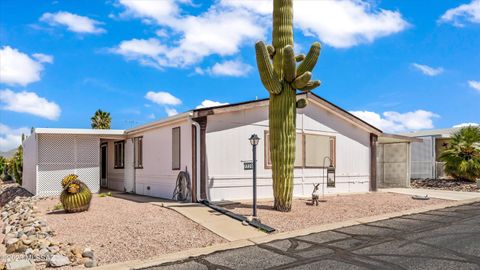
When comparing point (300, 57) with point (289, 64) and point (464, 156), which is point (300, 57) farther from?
point (464, 156)

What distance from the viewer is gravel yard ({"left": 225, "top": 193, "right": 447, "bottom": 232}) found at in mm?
9438

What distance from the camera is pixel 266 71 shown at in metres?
10.2

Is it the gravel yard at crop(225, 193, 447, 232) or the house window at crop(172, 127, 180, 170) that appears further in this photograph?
the house window at crop(172, 127, 180, 170)

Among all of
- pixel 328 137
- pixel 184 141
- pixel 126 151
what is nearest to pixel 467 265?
pixel 184 141

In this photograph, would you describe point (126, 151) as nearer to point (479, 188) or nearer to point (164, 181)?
point (164, 181)

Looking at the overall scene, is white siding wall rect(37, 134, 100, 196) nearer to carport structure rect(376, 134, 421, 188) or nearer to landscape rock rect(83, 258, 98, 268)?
landscape rock rect(83, 258, 98, 268)

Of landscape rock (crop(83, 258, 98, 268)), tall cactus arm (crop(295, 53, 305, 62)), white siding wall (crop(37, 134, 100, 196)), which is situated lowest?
landscape rock (crop(83, 258, 98, 268))

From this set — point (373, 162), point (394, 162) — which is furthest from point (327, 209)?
point (394, 162)

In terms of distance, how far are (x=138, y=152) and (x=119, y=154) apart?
2.62 metres

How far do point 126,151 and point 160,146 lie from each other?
12.6 ft

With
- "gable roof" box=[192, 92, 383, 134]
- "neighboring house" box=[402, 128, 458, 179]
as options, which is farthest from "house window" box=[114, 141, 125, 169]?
"neighboring house" box=[402, 128, 458, 179]

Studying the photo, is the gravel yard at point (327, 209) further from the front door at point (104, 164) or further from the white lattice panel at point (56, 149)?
the front door at point (104, 164)

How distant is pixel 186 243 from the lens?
733cm

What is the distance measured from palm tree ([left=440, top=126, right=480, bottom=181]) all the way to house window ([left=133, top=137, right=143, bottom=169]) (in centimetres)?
1607
